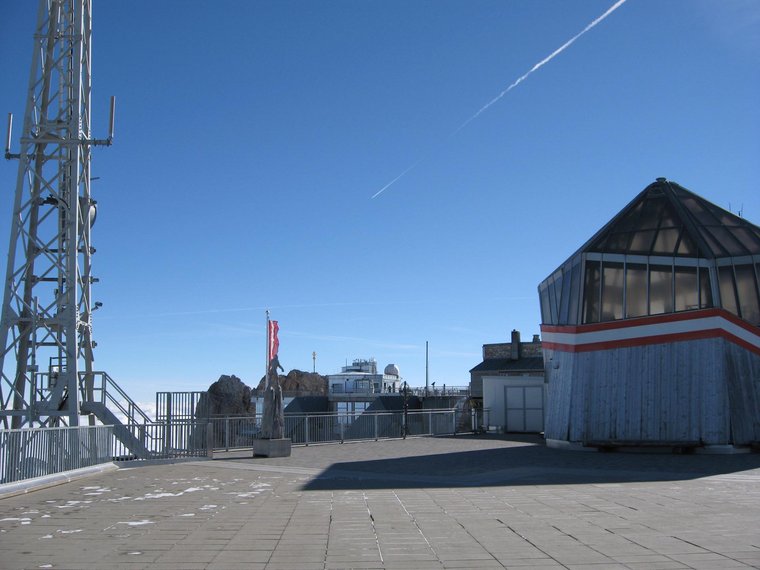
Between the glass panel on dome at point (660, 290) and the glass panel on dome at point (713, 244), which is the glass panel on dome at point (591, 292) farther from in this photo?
the glass panel on dome at point (713, 244)

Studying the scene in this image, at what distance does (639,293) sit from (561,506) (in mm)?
14577

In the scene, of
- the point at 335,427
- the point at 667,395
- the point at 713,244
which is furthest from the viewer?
the point at 335,427

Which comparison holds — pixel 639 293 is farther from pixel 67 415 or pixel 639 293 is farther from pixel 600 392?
pixel 67 415

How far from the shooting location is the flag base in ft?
73.7

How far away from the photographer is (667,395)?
22703mm

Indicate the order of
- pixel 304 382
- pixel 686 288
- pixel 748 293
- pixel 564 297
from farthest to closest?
pixel 304 382, pixel 564 297, pixel 748 293, pixel 686 288

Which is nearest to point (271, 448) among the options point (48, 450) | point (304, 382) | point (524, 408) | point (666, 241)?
point (48, 450)

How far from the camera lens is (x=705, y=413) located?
861 inches

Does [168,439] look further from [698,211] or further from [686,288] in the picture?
[698,211]

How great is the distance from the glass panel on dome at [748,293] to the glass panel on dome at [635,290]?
2814mm

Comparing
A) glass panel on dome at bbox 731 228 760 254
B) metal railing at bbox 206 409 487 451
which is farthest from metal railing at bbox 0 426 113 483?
glass panel on dome at bbox 731 228 760 254

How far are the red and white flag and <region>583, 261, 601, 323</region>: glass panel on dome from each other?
10.7 m

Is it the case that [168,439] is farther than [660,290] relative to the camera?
No

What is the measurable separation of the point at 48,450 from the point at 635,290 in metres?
18.3
